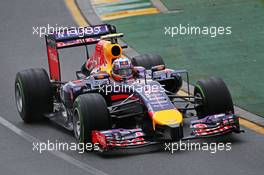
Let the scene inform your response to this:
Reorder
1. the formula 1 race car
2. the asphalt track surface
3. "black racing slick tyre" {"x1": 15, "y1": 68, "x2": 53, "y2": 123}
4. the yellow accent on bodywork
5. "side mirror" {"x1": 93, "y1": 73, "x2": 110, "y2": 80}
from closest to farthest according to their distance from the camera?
1. the asphalt track surface
2. the yellow accent on bodywork
3. the formula 1 race car
4. "side mirror" {"x1": 93, "y1": 73, "x2": 110, "y2": 80}
5. "black racing slick tyre" {"x1": 15, "y1": 68, "x2": 53, "y2": 123}

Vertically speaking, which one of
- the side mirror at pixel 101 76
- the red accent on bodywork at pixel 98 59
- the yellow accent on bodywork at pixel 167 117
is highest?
the red accent on bodywork at pixel 98 59

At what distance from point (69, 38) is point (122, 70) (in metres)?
2.01

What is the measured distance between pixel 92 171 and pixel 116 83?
257cm

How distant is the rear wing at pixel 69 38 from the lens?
61.9 feet

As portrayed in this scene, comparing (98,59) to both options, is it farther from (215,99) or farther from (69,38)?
(215,99)

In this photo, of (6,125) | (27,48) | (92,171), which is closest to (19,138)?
(6,125)

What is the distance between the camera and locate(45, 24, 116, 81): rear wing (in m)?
18.9

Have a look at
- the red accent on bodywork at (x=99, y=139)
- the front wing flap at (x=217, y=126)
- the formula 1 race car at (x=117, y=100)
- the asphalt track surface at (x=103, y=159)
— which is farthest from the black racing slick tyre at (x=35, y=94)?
the front wing flap at (x=217, y=126)

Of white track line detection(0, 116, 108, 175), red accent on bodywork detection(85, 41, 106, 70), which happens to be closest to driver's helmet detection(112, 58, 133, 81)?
red accent on bodywork detection(85, 41, 106, 70)

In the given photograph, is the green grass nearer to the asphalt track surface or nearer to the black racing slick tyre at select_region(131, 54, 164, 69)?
the black racing slick tyre at select_region(131, 54, 164, 69)

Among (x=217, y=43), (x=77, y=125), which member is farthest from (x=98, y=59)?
(x=217, y=43)

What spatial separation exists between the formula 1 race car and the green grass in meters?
1.67

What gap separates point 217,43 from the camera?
78.2ft

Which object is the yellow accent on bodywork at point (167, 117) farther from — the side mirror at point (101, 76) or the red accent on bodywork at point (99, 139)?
the side mirror at point (101, 76)
